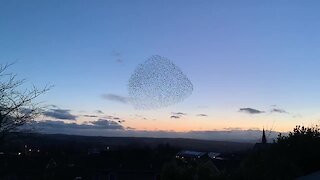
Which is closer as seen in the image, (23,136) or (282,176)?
(23,136)

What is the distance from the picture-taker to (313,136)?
32.7 meters

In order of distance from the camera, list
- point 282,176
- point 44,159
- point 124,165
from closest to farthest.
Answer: point 282,176, point 124,165, point 44,159

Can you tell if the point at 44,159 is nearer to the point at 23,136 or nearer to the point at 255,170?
the point at 255,170

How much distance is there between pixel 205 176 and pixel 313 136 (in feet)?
29.1

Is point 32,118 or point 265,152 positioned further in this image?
point 265,152

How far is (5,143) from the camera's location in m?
12.1

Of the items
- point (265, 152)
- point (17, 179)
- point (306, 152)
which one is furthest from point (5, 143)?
point (17, 179)

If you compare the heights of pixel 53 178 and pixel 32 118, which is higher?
pixel 32 118

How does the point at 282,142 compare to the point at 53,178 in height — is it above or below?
above

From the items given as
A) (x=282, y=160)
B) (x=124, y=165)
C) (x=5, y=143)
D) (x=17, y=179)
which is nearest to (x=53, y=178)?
(x=17, y=179)

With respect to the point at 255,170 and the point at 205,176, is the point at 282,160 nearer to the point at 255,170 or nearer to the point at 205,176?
the point at 255,170

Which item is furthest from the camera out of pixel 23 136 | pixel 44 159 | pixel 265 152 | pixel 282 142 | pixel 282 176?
pixel 44 159

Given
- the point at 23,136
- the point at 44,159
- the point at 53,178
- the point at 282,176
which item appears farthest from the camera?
the point at 44,159

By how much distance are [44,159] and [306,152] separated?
6260 cm
